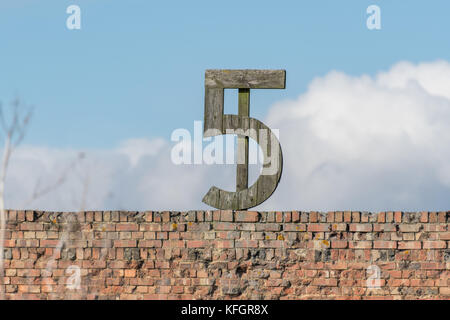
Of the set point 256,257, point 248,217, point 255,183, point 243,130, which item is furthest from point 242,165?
point 256,257

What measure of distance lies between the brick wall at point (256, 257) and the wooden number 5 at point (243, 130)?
0.34 meters

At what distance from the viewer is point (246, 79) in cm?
816

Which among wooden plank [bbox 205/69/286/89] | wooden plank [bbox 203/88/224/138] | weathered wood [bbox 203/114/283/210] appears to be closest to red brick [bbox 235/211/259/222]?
weathered wood [bbox 203/114/283/210]

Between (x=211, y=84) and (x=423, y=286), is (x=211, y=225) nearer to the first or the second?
(x=211, y=84)

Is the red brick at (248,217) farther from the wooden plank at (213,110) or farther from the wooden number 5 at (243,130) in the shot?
the wooden plank at (213,110)

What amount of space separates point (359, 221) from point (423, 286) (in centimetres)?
101

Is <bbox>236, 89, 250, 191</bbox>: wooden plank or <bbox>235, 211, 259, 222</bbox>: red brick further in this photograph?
<bbox>236, 89, 250, 191</bbox>: wooden plank

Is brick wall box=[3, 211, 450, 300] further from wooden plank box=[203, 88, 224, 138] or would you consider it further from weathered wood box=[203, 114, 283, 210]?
wooden plank box=[203, 88, 224, 138]

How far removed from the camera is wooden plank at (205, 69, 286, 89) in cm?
A: 812

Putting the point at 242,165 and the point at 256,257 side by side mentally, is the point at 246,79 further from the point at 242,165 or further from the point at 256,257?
the point at 256,257

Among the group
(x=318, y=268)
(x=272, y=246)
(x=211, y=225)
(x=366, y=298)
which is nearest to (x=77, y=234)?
(x=211, y=225)

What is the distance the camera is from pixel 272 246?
24.7 ft

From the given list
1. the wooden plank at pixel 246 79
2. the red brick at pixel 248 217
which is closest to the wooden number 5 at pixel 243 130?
the wooden plank at pixel 246 79

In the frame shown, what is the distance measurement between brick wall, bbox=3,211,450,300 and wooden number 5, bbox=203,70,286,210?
344 millimetres
